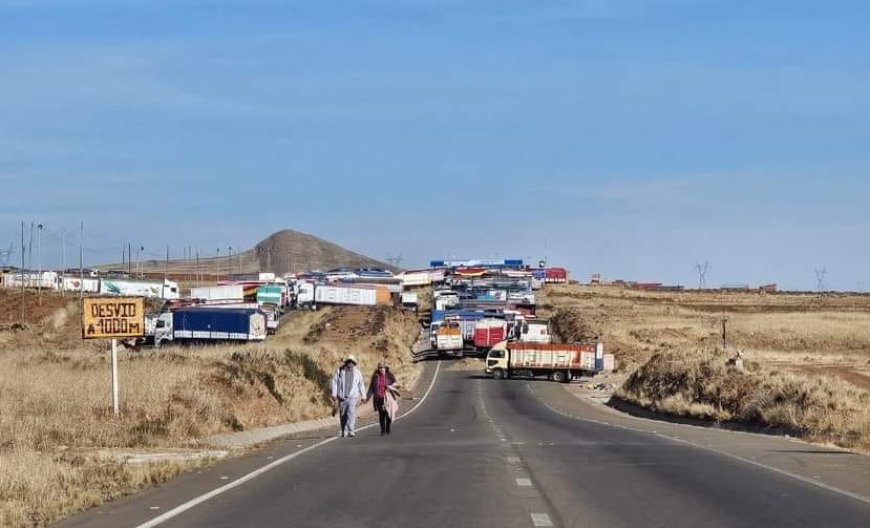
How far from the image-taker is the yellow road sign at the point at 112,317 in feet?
89.1

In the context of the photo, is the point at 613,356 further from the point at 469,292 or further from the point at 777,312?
the point at 469,292

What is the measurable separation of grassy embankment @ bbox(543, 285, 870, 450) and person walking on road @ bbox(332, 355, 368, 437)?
10871 mm

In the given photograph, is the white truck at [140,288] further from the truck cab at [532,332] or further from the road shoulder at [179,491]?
the road shoulder at [179,491]

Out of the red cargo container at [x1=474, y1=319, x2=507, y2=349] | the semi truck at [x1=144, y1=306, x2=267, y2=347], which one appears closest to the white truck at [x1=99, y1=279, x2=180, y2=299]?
the semi truck at [x1=144, y1=306, x2=267, y2=347]

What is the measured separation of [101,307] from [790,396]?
21638mm

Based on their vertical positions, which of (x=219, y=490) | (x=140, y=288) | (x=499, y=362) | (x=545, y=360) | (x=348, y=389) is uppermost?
(x=140, y=288)

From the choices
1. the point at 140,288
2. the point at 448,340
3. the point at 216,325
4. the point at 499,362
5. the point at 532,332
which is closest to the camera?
the point at 499,362

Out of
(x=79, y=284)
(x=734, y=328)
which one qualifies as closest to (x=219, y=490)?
(x=734, y=328)

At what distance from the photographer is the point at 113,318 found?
27.5 m

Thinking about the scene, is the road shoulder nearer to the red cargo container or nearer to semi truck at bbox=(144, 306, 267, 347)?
semi truck at bbox=(144, 306, 267, 347)

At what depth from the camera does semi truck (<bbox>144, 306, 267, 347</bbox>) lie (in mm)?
93250

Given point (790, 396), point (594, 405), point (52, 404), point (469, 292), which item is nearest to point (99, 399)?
point (52, 404)

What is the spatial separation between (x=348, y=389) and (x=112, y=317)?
18.1ft

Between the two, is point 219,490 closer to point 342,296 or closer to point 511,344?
point 511,344
